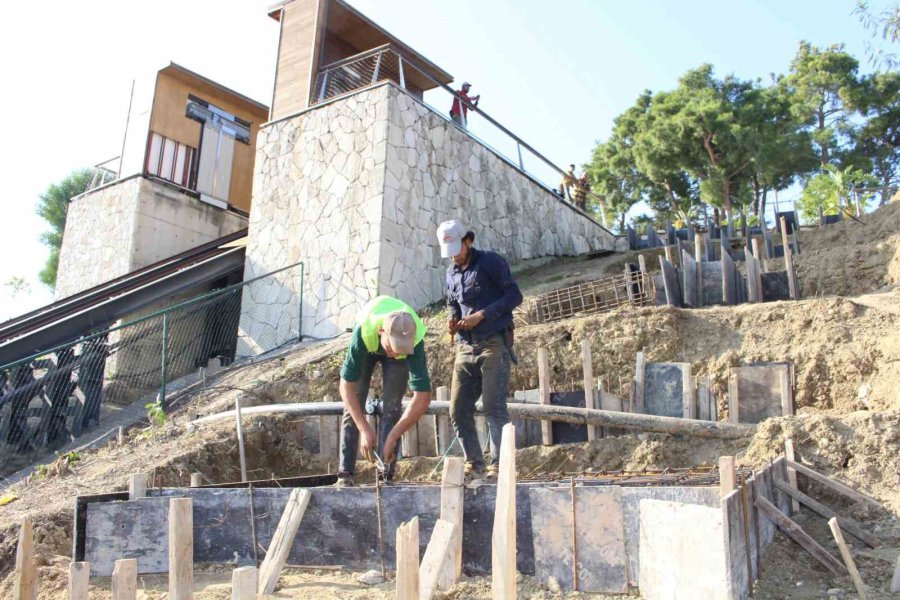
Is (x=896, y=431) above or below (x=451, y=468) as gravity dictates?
above

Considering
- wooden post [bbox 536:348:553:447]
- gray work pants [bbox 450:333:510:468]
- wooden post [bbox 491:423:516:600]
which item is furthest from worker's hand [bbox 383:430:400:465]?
wooden post [bbox 536:348:553:447]

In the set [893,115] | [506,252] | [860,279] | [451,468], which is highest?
[893,115]

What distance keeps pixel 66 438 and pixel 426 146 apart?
21.5ft

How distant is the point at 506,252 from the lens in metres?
13.9

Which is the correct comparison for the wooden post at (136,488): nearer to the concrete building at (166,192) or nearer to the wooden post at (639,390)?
the wooden post at (639,390)

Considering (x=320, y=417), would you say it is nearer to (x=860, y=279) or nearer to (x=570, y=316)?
(x=570, y=316)

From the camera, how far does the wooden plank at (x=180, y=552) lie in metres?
3.96

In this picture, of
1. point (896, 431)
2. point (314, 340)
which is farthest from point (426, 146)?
point (896, 431)

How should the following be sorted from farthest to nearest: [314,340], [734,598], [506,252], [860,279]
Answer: [506,252], [314,340], [860,279], [734,598]

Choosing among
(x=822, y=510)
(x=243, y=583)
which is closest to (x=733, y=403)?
(x=822, y=510)

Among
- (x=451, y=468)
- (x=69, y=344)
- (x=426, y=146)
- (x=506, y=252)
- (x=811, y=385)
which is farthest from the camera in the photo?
(x=506, y=252)

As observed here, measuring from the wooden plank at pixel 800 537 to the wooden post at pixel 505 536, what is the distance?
1.73 meters

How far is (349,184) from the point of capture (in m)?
11.7

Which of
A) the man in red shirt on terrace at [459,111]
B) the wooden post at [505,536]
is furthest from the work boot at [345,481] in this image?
the man in red shirt on terrace at [459,111]
